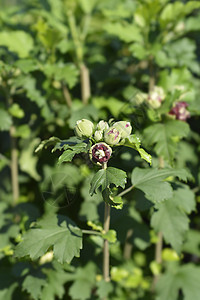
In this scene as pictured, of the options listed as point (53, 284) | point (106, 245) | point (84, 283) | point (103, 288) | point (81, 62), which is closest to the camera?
point (106, 245)

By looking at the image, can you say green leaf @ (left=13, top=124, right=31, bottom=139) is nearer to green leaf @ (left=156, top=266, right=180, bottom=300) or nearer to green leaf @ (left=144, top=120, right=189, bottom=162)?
green leaf @ (left=144, top=120, right=189, bottom=162)

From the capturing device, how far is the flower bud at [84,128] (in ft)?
3.04

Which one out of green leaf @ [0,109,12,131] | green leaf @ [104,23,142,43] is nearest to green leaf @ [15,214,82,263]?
green leaf @ [0,109,12,131]

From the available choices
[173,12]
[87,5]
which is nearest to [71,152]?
[173,12]

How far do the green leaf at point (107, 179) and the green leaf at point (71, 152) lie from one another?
0.08 metres

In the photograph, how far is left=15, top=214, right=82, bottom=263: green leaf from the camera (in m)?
0.98

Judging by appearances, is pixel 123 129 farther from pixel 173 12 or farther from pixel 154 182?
pixel 173 12

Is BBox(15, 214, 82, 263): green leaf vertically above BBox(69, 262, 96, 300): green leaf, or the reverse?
BBox(15, 214, 82, 263): green leaf

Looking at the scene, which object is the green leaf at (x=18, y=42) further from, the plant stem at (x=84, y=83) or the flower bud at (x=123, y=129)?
the flower bud at (x=123, y=129)

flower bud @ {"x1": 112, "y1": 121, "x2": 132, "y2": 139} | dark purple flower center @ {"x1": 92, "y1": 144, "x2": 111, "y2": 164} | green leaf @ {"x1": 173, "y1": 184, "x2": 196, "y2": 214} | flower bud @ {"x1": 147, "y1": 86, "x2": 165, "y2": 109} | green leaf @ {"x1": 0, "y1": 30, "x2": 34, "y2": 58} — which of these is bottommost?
green leaf @ {"x1": 173, "y1": 184, "x2": 196, "y2": 214}

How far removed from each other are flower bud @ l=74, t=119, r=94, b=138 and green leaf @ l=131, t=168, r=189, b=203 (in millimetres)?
254

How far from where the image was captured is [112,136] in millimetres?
887

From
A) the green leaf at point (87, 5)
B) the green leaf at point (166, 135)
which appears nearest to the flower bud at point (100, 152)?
the green leaf at point (166, 135)

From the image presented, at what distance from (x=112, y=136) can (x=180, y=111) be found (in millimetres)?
508
